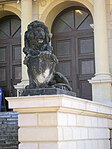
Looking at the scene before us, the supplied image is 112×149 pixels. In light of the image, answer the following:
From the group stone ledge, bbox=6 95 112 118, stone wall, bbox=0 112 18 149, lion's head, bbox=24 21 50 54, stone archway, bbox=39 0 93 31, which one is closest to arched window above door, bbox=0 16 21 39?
stone archway, bbox=39 0 93 31

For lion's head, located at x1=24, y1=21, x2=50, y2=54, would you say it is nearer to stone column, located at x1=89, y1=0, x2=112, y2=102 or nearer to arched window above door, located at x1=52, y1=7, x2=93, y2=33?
stone column, located at x1=89, y1=0, x2=112, y2=102

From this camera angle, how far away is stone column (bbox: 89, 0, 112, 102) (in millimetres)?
15438

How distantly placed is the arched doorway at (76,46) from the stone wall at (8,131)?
496 cm

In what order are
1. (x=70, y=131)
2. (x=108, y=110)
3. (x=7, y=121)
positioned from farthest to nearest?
(x=7, y=121), (x=108, y=110), (x=70, y=131)

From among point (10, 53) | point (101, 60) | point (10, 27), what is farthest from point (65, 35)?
point (101, 60)

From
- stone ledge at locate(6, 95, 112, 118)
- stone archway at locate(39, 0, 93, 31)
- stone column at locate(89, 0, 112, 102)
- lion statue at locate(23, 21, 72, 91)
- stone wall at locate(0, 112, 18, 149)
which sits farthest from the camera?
stone archway at locate(39, 0, 93, 31)

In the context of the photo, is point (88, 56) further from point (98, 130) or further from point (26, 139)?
point (26, 139)

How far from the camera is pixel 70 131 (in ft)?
27.0

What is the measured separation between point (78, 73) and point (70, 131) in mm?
9915

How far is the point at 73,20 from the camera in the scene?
61.4 feet

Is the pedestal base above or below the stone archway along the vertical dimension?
below

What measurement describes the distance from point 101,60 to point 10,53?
5.78 m

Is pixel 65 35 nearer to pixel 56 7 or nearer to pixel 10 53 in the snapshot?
pixel 56 7

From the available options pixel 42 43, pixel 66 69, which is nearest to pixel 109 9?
pixel 66 69
